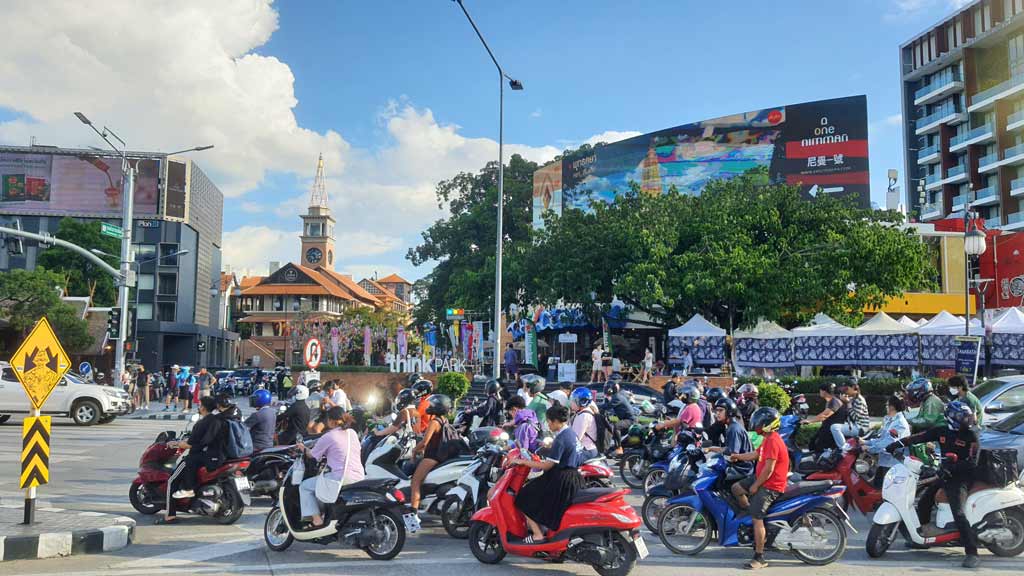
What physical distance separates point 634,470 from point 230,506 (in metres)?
6.66

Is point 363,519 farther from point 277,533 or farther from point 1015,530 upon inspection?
point 1015,530

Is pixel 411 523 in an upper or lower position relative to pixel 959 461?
lower

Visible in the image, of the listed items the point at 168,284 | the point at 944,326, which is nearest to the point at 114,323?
the point at 944,326

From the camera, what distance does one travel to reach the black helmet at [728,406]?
927 cm

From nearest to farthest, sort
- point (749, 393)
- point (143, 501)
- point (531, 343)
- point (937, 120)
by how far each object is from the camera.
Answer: point (143, 501)
point (749, 393)
point (531, 343)
point (937, 120)

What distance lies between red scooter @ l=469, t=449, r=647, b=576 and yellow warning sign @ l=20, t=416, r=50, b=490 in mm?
4859

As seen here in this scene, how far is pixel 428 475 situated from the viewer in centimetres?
938

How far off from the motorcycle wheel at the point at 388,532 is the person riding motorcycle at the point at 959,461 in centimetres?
526

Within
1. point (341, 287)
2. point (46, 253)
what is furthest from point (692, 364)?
point (341, 287)

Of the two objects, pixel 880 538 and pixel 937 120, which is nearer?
pixel 880 538

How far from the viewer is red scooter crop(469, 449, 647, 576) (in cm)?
710

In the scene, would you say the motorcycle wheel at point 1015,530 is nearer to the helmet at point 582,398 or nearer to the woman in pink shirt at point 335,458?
the helmet at point 582,398

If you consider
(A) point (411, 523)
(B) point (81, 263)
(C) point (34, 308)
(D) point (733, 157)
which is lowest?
(A) point (411, 523)

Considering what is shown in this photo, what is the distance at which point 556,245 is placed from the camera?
32.2m
